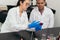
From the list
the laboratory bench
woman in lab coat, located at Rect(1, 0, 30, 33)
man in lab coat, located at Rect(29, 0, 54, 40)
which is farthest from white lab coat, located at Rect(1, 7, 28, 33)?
man in lab coat, located at Rect(29, 0, 54, 40)

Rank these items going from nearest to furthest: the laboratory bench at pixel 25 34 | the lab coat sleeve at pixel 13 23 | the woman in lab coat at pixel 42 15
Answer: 1. the laboratory bench at pixel 25 34
2. the lab coat sleeve at pixel 13 23
3. the woman in lab coat at pixel 42 15

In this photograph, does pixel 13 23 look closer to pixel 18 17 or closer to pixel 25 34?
pixel 18 17

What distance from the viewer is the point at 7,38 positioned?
1431 millimetres

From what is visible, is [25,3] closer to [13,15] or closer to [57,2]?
[13,15]

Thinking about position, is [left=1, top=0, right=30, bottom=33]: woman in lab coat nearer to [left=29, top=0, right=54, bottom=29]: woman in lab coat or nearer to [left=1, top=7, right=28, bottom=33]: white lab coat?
[left=1, top=7, right=28, bottom=33]: white lab coat

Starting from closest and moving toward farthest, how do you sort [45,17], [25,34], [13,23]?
[25,34] → [13,23] → [45,17]

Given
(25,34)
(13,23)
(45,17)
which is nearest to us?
(25,34)

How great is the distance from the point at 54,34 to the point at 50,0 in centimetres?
152

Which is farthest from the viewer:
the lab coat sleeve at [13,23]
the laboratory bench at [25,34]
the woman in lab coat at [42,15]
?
the woman in lab coat at [42,15]

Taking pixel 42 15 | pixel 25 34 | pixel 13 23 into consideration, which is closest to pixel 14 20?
pixel 13 23

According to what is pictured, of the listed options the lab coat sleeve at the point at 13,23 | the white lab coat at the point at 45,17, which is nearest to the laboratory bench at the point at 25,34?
the lab coat sleeve at the point at 13,23

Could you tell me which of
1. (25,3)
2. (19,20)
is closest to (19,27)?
(19,20)

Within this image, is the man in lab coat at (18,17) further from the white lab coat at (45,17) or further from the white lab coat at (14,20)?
the white lab coat at (45,17)

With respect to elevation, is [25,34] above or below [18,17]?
below
